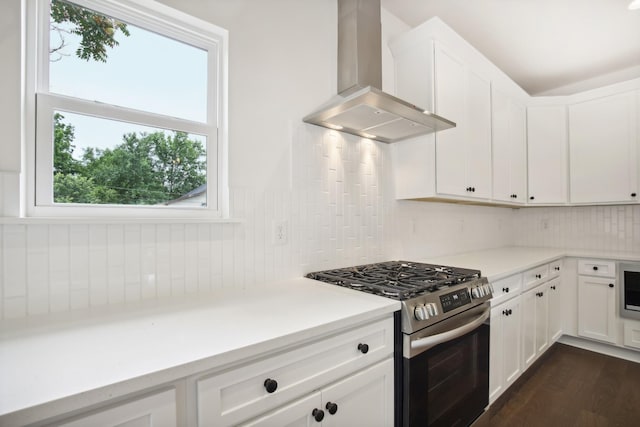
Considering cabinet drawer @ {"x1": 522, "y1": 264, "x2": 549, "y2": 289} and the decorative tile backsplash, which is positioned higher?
the decorative tile backsplash

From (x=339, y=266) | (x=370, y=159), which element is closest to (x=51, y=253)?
(x=339, y=266)

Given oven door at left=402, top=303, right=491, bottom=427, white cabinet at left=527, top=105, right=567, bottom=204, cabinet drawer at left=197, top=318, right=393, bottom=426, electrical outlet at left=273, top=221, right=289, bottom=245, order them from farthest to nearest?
white cabinet at left=527, top=105, right=567, bottom=204
electrical outlet at left=273, top=221, right=289, bottom=245
oven door at left=402, top=303, right=491, bottom=427
cabinet drawer at left=197, top=318, right=393, bottom=426

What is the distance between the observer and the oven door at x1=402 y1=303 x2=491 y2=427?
1297 mm

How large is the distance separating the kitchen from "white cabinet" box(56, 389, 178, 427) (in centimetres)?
61

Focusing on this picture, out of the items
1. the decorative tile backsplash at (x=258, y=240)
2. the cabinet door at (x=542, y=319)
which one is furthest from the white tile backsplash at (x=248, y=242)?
the cabinet door at (x=542, y=319)

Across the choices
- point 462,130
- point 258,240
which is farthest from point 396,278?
point 462,130

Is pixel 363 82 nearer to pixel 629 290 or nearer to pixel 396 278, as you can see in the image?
pixel 396 278

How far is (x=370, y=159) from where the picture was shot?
2.16 meters

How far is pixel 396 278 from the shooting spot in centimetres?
164

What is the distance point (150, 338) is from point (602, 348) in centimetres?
382

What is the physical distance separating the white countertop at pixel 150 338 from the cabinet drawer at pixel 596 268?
2.75 m

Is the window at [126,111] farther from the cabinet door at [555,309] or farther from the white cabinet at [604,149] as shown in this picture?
the white cabinet at [604,149]

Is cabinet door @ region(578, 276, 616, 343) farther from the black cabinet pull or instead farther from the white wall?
the black cabinet pull

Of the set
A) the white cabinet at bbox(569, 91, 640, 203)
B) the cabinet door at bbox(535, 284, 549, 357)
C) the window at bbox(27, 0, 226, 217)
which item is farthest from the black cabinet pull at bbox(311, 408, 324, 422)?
the white cabinet at bbox(569, 91, 640, 203)
